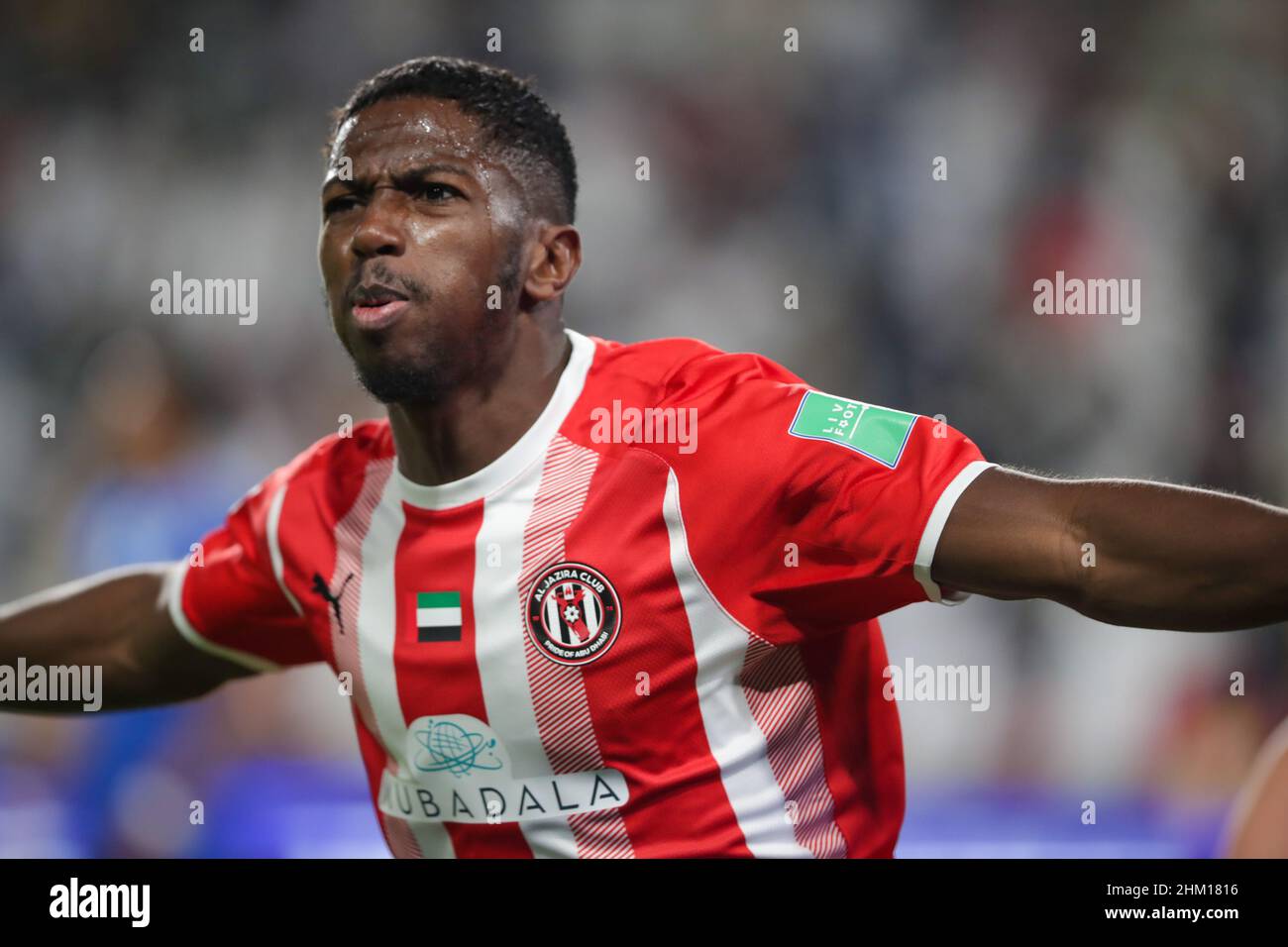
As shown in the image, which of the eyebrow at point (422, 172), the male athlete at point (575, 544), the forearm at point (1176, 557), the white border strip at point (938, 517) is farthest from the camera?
the eyebrow at point (422, 172)

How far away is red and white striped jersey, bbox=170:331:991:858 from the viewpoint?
1928 mm

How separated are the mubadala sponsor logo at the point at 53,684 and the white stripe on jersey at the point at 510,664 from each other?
928 mm

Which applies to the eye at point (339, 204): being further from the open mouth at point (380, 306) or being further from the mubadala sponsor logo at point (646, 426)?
the mubadala sponsor logo at point (646, 426)

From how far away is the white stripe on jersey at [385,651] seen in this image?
7.07ft

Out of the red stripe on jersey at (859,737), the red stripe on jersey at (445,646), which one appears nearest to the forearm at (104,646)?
the red stripe on jersey at (445,646)

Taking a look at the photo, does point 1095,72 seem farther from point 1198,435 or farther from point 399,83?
point 399,83

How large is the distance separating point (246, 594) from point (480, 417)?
627 millimetres

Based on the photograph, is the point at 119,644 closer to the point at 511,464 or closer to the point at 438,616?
the point at 438,616

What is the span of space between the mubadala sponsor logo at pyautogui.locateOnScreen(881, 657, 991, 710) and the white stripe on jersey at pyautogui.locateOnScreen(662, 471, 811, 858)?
2.19 metres

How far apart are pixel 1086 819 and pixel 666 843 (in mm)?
2677

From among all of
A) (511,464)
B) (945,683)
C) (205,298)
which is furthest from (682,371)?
(205,298)

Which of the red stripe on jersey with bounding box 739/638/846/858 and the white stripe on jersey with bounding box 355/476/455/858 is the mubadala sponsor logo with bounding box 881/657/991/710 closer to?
the red stripe on jersey with bounding box 739/638/846/858
